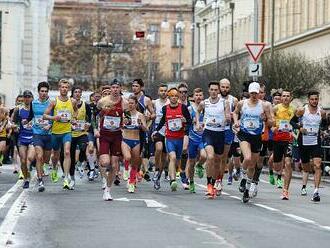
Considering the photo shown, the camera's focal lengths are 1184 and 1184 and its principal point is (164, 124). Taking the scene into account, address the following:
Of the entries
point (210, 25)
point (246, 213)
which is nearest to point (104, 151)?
point (246, 213)

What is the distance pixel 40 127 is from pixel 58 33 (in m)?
97.5

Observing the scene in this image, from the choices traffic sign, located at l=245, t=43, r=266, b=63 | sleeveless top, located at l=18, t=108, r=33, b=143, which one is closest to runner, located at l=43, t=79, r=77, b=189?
sleeveless top, located at l=18, t=108, r=33, b=143

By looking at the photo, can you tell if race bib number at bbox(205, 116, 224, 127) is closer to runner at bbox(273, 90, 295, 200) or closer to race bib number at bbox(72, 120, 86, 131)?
runner at bbox(273, 90, 295, 200)

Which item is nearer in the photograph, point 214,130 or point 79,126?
point 214,130

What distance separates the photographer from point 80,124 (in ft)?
78.0

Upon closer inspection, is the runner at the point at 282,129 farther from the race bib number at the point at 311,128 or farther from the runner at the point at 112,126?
the runner at the point at 112,126

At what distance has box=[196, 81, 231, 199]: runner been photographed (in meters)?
19.8

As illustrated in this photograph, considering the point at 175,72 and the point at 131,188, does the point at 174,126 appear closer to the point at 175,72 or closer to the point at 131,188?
the point at 131,188

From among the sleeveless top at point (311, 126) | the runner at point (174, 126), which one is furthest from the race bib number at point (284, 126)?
the sleeveless top at point (311, 126)

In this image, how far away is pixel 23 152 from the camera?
2277 cm

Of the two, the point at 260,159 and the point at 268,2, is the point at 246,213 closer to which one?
the point at 260,159

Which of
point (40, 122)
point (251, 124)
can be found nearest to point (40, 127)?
point (40, 122)

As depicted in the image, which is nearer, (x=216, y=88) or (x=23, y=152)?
(x=216, y=88)

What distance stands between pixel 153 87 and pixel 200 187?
196ft
